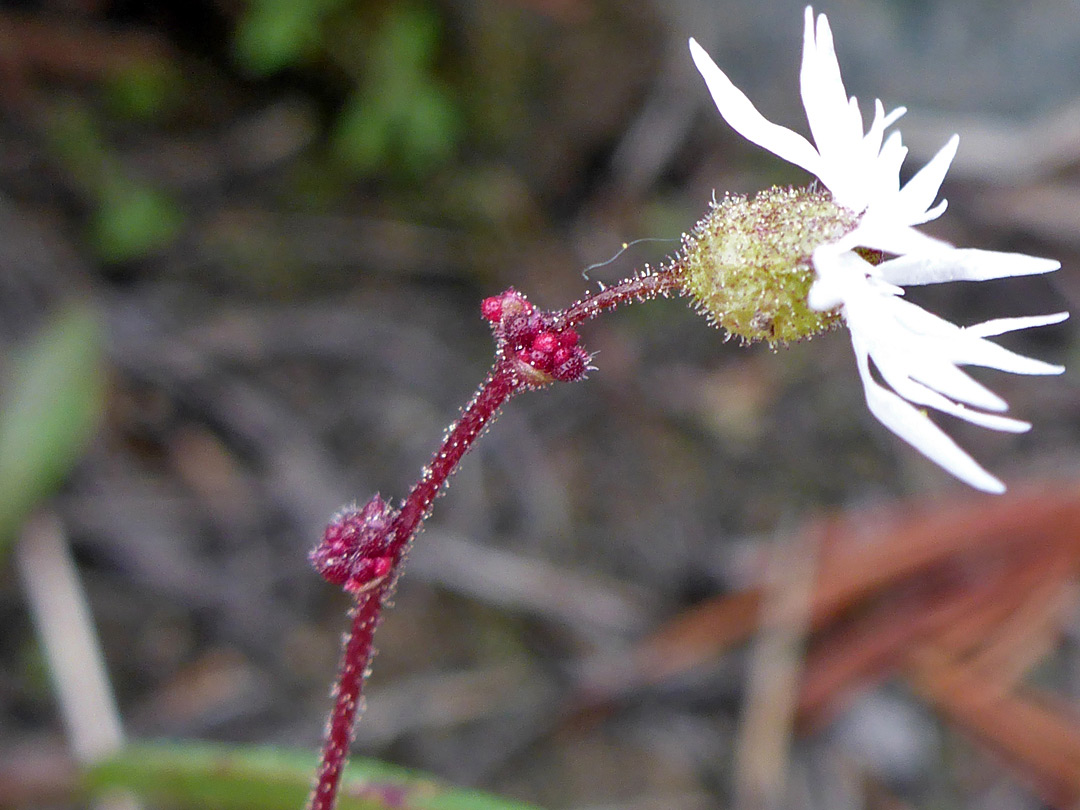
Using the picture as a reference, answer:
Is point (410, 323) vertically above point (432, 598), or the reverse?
point (410, 323)

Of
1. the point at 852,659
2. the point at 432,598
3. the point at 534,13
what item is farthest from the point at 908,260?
the point at 534,13

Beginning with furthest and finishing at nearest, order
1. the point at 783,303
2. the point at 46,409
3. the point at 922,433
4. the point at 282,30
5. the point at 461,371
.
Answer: the point at 461,371, the point at 282,30, the point at 46,409, the point at 783,303, the point at 922,433

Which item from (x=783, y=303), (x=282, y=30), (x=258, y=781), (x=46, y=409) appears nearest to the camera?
(x=783, y=303)

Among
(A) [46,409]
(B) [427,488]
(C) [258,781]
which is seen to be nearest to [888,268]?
(B) [427,488]

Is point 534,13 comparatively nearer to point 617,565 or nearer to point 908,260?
point 617,565

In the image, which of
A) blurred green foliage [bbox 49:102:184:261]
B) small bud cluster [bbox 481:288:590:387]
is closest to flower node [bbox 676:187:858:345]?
small bud cluster [bbox 481:288:590:387]

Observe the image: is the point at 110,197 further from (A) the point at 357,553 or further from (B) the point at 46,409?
(A) the point at 357,553

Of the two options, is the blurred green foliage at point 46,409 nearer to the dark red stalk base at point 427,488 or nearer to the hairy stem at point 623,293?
the dark red stalk base at point 427,488
